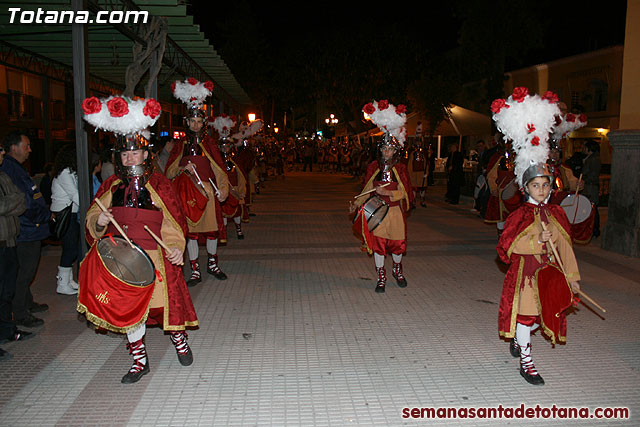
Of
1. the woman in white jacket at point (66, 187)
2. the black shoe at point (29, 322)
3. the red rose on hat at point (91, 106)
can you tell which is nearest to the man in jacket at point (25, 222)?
the black shoe at point (29, 322)

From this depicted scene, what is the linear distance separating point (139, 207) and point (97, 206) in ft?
1.01

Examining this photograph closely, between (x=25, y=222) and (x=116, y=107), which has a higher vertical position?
(x=116, y=107)

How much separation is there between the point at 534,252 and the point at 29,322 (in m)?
4.84

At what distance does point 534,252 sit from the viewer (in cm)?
411

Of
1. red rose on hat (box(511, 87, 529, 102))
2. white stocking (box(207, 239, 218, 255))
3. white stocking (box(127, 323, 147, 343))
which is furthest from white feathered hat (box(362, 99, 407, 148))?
white stocking (box(127, 323, 147, 343))

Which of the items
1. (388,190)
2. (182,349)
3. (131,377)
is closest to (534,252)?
(388,190)

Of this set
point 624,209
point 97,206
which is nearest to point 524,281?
point 97,206

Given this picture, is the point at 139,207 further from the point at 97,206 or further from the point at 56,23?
the point at 56,23

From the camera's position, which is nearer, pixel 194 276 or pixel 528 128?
pixel 528 128

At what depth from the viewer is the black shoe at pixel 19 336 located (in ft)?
16.3

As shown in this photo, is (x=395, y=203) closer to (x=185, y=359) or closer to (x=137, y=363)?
(x=185, y=359)

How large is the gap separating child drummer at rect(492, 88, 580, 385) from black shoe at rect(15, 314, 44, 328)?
450cm

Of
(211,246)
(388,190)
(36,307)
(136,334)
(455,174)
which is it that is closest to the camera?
(136,334)

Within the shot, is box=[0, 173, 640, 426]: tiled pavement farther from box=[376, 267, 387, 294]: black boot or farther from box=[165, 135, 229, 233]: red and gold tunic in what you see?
box=[165, 135, 229, 233]: red and gold tunic
